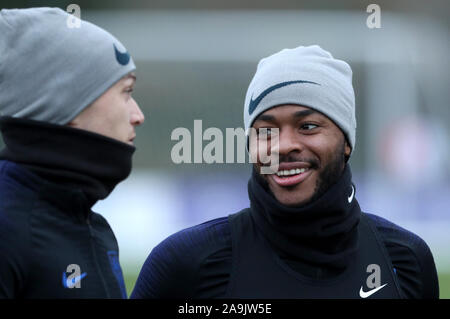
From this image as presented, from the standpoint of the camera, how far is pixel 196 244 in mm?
2719

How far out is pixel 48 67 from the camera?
2248 millimetres

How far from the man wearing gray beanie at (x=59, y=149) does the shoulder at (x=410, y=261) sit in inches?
39.2

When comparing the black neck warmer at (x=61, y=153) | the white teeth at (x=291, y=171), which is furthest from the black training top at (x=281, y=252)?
the black neck warmer at (x=61, y=153)

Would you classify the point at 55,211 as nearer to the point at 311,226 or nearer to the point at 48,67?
the point at 48,67

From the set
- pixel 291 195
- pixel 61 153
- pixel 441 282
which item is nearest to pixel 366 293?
pixel 291 195

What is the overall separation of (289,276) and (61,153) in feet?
2.95

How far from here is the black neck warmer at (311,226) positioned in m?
2.68

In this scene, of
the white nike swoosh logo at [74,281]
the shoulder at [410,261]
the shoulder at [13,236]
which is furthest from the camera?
the shoulder at [410,261]

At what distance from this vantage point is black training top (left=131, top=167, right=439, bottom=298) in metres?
2.65

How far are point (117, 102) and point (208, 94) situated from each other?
9333 millimetres

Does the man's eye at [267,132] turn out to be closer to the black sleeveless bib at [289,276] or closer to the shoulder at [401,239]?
the black sleeveless bib at [289,276]

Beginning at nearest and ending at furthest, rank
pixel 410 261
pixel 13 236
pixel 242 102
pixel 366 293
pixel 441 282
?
pixel 13 236, pixel 366 293, pixel 410 261, pixel 441 282, pixel 242 102

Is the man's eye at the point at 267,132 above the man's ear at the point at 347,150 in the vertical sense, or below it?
above

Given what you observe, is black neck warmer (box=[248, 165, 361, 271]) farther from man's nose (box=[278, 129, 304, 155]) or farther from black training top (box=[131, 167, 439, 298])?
man's nose (box=[278, 129, 304, 155])
